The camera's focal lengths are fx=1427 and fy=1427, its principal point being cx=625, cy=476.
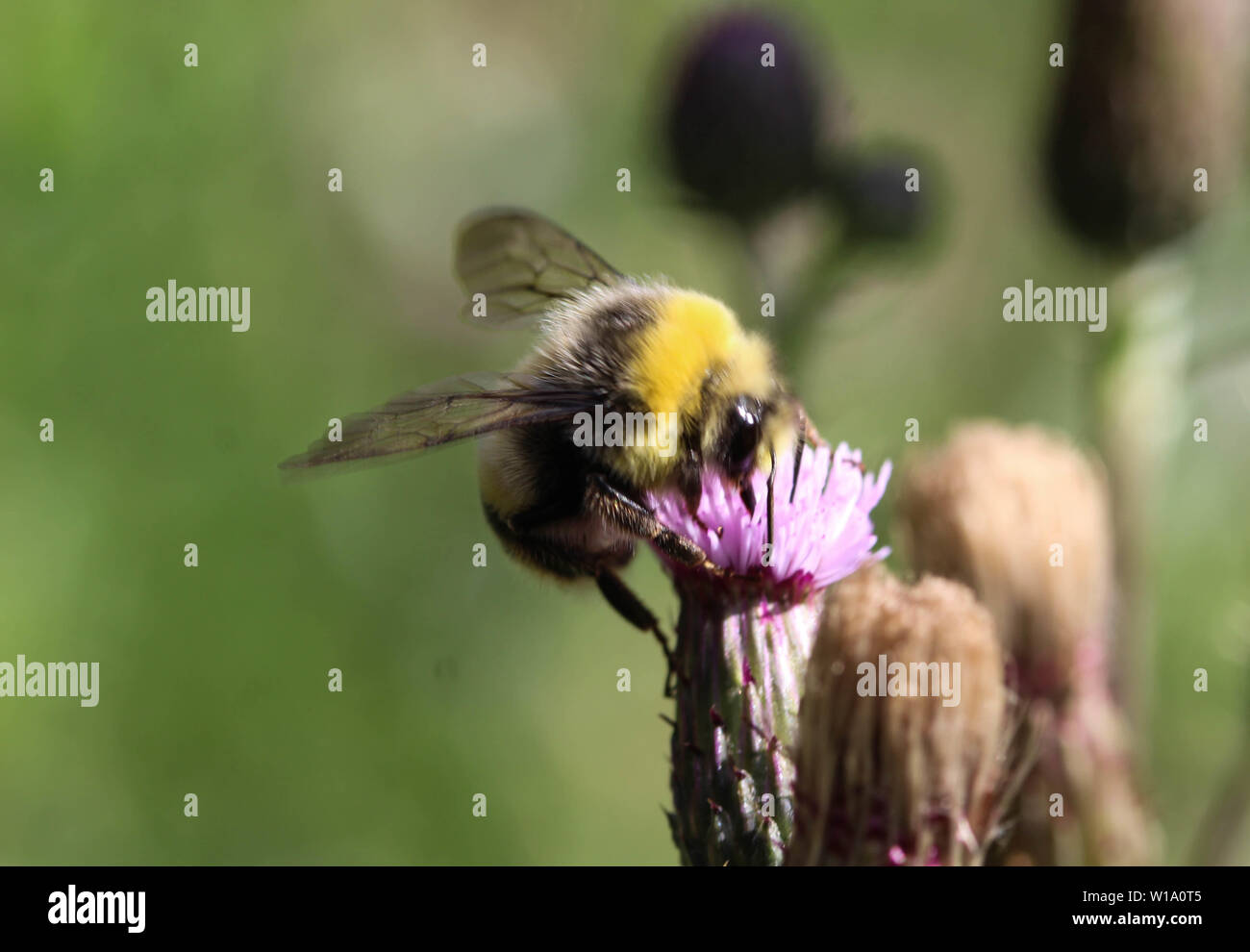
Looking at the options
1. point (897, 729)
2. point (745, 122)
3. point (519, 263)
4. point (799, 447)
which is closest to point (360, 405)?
point (745, 122)

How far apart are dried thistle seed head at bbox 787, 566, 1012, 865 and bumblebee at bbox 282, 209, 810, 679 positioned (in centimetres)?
44

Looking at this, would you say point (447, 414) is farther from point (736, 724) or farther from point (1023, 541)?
point (1023, 541)

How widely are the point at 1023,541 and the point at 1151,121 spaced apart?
2117 millimetres

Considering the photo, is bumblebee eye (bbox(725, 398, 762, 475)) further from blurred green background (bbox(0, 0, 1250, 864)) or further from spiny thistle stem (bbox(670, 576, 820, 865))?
blurred green background (bbox(0, 0, 1250, 864))

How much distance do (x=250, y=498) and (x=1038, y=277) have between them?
411 cm

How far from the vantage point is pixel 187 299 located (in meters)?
6.04

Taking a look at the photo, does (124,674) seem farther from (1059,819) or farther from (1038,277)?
(1038,277)

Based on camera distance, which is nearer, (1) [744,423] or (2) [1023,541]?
(1) [744,423]

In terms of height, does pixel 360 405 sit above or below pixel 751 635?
above

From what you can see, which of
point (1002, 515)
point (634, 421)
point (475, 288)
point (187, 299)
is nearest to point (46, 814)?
point (187, 299)

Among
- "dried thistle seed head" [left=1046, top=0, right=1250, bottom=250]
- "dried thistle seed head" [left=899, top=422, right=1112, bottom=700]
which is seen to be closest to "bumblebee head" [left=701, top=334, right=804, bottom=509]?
"dried thistle seed head" [left=899, top=422, right=1112, bottom=700]

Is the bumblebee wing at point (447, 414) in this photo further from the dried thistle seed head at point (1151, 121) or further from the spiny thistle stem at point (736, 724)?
the dried thistle seed head at point (1151, 121)

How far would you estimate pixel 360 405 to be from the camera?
21.7 feet

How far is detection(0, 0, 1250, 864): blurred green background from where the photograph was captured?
17.9ft
